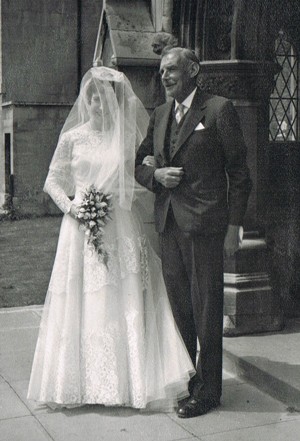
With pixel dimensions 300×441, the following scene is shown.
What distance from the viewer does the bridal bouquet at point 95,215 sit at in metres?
4.99

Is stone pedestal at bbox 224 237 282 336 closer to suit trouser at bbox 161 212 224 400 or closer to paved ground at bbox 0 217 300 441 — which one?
paved ground at bbox 0 217 300 441

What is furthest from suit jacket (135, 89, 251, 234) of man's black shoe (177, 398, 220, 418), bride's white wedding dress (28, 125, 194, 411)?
man's black shoe (177, 398, 220, 418)

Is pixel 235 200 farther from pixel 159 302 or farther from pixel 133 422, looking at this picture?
pixel 133 422

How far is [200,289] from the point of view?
4.88m

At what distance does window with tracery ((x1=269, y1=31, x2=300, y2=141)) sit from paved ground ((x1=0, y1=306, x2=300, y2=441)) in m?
2.28

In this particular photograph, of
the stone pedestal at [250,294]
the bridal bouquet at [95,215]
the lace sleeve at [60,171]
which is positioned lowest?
the stone pedestal at [250,294]

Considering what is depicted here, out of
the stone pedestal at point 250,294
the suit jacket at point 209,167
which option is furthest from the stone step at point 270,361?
the suit jacket at point 209,167

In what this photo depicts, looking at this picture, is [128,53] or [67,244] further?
[128,53]

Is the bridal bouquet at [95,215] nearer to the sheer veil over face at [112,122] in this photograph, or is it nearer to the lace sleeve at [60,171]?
the sheer veil over face at [112,122]

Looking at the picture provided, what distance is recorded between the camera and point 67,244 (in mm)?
5141

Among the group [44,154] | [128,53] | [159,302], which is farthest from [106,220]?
[44,154]

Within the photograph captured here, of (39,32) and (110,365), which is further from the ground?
(39,32)

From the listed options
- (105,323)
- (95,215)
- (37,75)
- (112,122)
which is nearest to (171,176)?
(95,215)

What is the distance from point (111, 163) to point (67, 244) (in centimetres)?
61
